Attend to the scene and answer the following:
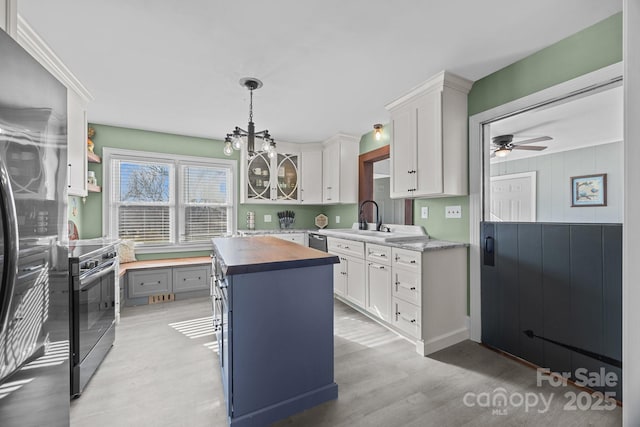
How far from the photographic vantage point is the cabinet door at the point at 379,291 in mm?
2729

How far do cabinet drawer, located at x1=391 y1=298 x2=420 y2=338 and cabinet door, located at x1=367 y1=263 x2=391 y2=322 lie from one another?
95mm

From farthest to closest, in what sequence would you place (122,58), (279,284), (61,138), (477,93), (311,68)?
(477,93), (311,68), (122,58), (279,284), (61,138)

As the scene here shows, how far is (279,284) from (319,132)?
3.10 metres

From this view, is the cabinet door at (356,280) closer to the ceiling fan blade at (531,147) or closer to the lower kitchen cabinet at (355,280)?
the lower kitchen cabinet at (355,280)

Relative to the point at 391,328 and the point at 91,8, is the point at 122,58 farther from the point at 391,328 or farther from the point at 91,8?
the point at 391,328

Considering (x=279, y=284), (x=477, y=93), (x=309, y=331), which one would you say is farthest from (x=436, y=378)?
(x=477, y=93)

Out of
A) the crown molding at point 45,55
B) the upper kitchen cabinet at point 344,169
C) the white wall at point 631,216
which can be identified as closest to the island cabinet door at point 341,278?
the upper kitchen cabinet at point 344,169

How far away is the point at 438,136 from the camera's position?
8.14ft

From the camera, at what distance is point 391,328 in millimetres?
2779

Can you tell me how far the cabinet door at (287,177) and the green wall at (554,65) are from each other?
2.88m

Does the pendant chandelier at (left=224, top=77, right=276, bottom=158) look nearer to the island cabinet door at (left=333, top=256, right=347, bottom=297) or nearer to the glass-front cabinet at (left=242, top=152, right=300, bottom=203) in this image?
the island cabinet door at (left=333, top=256, right=347, bottom=297)

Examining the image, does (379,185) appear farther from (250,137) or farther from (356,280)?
(250,137)

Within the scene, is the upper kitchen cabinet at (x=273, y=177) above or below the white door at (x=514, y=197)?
above

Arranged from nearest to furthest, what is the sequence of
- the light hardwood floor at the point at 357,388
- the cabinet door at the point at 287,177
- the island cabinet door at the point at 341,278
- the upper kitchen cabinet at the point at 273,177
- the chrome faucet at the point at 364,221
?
1. the light hardwood floor at the point at 357,388
2. the island cabinet door at the point at 341,278
3. the chrome faucet at the point at 364,221
4. the upper kitchen cabinet at the point at 273,177
5. the cabinet door at the point at 287,177
